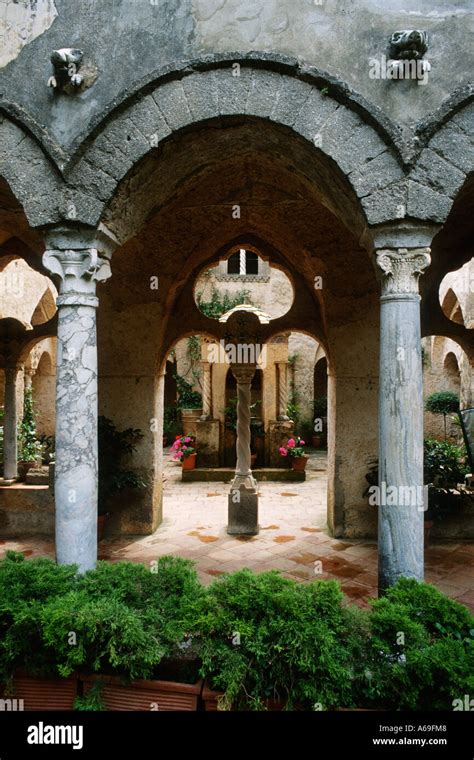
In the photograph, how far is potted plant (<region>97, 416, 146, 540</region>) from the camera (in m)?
5.97

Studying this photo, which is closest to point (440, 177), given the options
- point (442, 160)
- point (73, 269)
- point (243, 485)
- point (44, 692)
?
point (442, 160)

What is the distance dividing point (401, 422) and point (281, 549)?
311 centimetres

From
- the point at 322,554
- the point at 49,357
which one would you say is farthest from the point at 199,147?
the point at 49,357

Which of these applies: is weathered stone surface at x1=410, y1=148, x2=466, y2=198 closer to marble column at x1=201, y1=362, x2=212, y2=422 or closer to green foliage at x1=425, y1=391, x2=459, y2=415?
marble column at x1=201, y1=362, x2=212, y2=422

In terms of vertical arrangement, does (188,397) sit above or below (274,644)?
above

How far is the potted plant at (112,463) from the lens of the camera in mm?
5969

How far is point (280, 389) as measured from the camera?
11805 mm

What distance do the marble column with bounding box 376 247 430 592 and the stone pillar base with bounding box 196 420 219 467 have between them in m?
8.04

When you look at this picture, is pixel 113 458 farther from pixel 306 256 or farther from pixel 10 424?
pixel 306 256

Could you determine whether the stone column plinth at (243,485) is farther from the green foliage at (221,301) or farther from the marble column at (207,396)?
the green foliage at (221,301)

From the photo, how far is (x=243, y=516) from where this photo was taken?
641cm

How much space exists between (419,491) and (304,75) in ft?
9.57

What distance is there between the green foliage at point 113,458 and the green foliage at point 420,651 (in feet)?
12.9

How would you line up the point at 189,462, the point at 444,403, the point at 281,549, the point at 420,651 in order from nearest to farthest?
the point at 420,651, the point at 281,549, the point at 189,462, the point at 444,403
